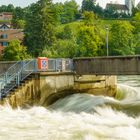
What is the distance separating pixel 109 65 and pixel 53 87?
370cm

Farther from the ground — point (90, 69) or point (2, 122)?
point (90, 69)

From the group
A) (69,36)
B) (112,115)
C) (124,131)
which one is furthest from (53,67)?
(69,36)

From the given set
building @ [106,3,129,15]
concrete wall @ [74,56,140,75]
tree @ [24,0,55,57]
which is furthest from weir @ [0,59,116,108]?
building @ [106,3,129,15]

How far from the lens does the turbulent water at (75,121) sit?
1958 centimetres

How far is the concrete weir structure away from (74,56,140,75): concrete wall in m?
0.83

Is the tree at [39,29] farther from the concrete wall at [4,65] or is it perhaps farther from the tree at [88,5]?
the tree at [88,5]

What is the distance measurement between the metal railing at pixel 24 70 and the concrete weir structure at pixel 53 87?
489 mm

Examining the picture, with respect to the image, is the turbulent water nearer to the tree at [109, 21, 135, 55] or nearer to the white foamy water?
the white foamy water

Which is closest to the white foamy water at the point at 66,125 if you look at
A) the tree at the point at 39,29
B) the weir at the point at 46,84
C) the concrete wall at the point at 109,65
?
the weir at the point at 46,84

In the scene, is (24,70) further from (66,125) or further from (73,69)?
(66,125)

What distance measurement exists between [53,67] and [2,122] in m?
8.08

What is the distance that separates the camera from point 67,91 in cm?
3059

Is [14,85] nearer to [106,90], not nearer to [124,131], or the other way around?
[106,90]

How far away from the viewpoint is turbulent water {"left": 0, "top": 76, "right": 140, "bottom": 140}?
19.6 metres
